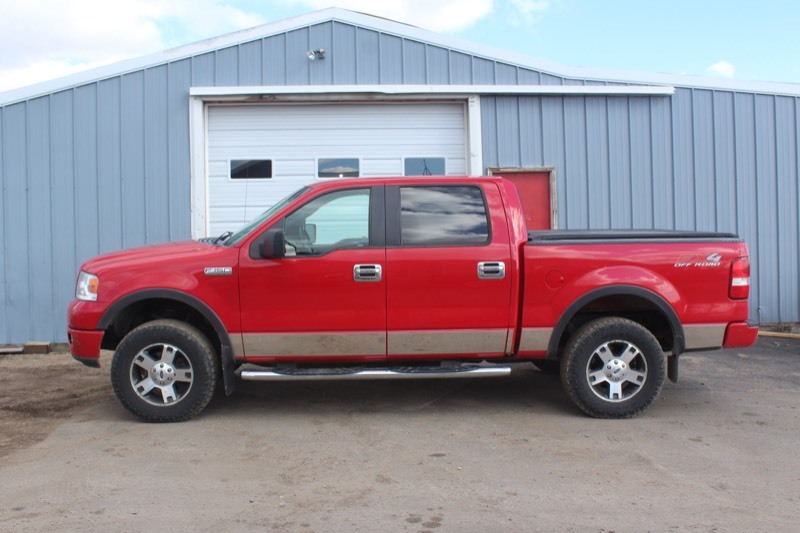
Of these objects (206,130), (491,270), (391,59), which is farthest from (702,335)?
(206,130)

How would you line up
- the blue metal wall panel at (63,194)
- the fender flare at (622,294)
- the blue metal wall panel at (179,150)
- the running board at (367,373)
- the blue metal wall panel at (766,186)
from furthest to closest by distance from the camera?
the blue metal wall panel at (766,186) → the blue metal wall panel at (179,150) → the blue metal wall panel at (63,194) → the fender flare at (622,294) → the running board at (367,373)

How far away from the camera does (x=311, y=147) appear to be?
10.5 metres

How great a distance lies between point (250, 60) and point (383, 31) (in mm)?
1973

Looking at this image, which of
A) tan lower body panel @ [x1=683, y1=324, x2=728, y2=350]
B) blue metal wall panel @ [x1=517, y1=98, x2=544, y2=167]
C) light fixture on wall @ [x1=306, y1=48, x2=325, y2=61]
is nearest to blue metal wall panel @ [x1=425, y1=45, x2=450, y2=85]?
blue metal wall panel @ [x1=517, y1=98, x2=544, y2=167]

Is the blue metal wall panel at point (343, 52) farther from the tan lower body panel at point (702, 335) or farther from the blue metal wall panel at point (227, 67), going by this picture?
the tan lower body panel at point (702, 335)

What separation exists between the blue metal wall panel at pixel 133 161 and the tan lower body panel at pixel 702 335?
739cm

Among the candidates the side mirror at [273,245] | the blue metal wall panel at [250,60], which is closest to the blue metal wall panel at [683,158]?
the blue metal wall panel at [250,60]

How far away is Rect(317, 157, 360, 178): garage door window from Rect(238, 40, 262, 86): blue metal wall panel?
4.91 ft

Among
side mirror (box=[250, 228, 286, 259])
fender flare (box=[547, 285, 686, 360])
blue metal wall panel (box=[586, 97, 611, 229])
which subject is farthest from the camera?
blue metal wall panel (box=[586, 97, 611, 229])

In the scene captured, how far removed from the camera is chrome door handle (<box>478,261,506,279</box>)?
18.9ft

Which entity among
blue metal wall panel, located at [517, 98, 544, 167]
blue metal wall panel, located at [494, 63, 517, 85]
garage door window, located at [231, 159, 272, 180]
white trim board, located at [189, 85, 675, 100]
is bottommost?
garage door window, located at [231, 159, 272, 180]

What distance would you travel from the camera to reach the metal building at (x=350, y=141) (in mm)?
9930

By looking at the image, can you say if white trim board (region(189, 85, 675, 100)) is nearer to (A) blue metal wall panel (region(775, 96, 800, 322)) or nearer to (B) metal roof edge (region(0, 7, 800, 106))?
(B) metal roof edge (region(0, 7, 800, 106))

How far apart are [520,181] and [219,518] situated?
24.8 ft
